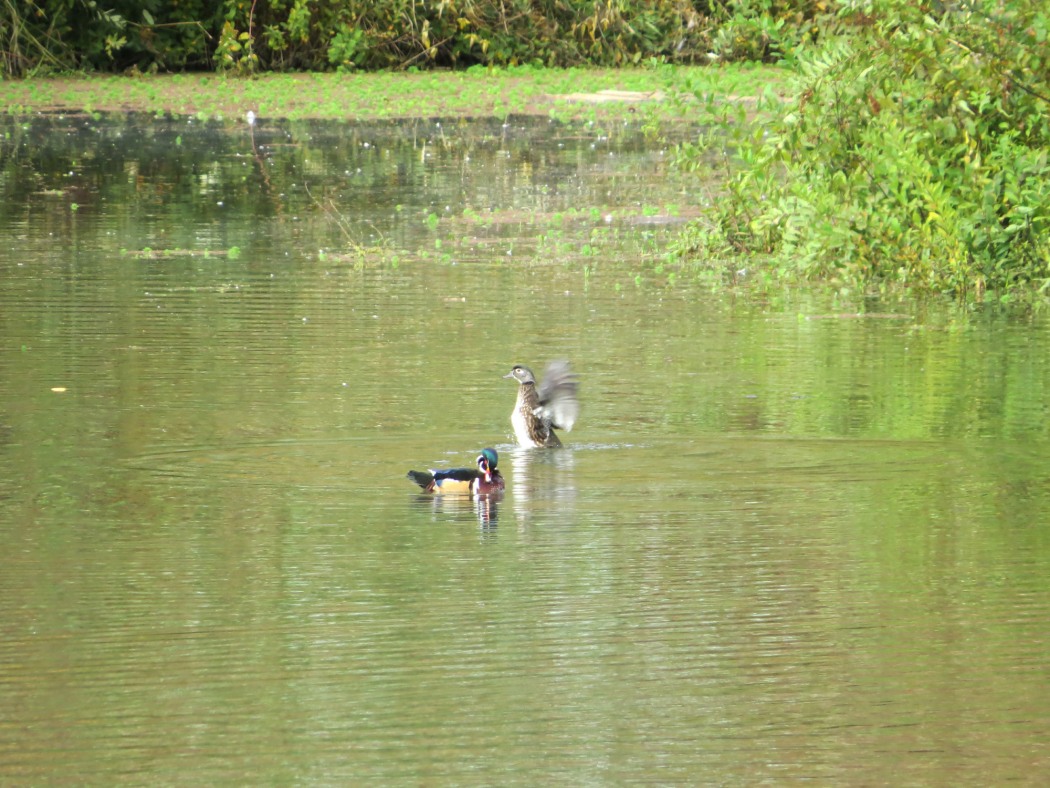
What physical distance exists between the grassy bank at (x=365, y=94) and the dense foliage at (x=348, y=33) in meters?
0.65

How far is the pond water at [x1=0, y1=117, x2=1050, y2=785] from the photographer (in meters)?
5.25

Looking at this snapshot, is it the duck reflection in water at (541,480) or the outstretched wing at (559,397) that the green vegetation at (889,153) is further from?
the duck reflection in water at (541,480)

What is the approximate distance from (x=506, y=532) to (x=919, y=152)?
23.9 feet

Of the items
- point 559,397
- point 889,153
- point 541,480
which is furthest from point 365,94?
point 541,480

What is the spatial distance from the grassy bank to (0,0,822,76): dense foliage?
0.65 meters

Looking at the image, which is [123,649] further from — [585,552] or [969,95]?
[969,95]

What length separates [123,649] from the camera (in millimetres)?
5961

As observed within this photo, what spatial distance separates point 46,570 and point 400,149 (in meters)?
19.3

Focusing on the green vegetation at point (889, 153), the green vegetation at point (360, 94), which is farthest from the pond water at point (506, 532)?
the green vegetation at point (360, 94)

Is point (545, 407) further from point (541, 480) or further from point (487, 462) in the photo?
point (487, 462)

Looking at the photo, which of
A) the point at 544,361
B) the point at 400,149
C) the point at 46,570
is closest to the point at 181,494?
the point at 46,570

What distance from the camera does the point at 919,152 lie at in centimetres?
1400

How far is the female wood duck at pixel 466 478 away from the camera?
26.6 ft

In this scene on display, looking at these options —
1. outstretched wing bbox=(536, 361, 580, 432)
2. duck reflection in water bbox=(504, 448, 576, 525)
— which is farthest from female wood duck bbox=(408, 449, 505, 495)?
outstretched wing bbox=(536, 361, 580, 432)
